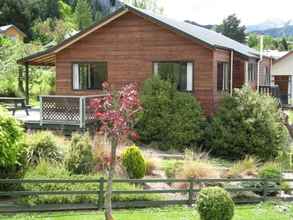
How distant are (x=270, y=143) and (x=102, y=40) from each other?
8851 mm

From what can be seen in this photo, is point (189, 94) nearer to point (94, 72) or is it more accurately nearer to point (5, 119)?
point (94, 72)

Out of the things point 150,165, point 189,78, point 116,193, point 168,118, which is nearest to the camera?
point 116,193

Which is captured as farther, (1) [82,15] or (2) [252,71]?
(1) [82,15]

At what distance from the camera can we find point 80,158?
1658 cm

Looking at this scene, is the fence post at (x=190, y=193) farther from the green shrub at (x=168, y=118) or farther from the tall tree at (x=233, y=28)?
the tall tree at (x=233, y=28)

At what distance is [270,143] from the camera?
2372cm

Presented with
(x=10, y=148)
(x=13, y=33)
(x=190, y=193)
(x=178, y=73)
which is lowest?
(x=190, y=193)

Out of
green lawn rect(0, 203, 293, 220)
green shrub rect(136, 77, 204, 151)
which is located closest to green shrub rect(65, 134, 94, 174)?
green lawn rect(0, 203, 293, 220)

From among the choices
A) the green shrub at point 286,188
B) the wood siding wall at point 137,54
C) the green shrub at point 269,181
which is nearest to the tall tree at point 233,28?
the wood siding wall at point 137,54

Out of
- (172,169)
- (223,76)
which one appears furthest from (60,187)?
(223,76)

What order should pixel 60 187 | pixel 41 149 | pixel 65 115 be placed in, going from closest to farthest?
pixel 60 187 < pixel 41 149 < pixel 65 115

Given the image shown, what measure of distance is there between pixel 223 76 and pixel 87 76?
20.8 ft

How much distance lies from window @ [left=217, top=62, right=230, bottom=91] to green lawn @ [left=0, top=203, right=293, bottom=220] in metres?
12.2

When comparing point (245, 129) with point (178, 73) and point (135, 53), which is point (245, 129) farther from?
point (135, 53)
